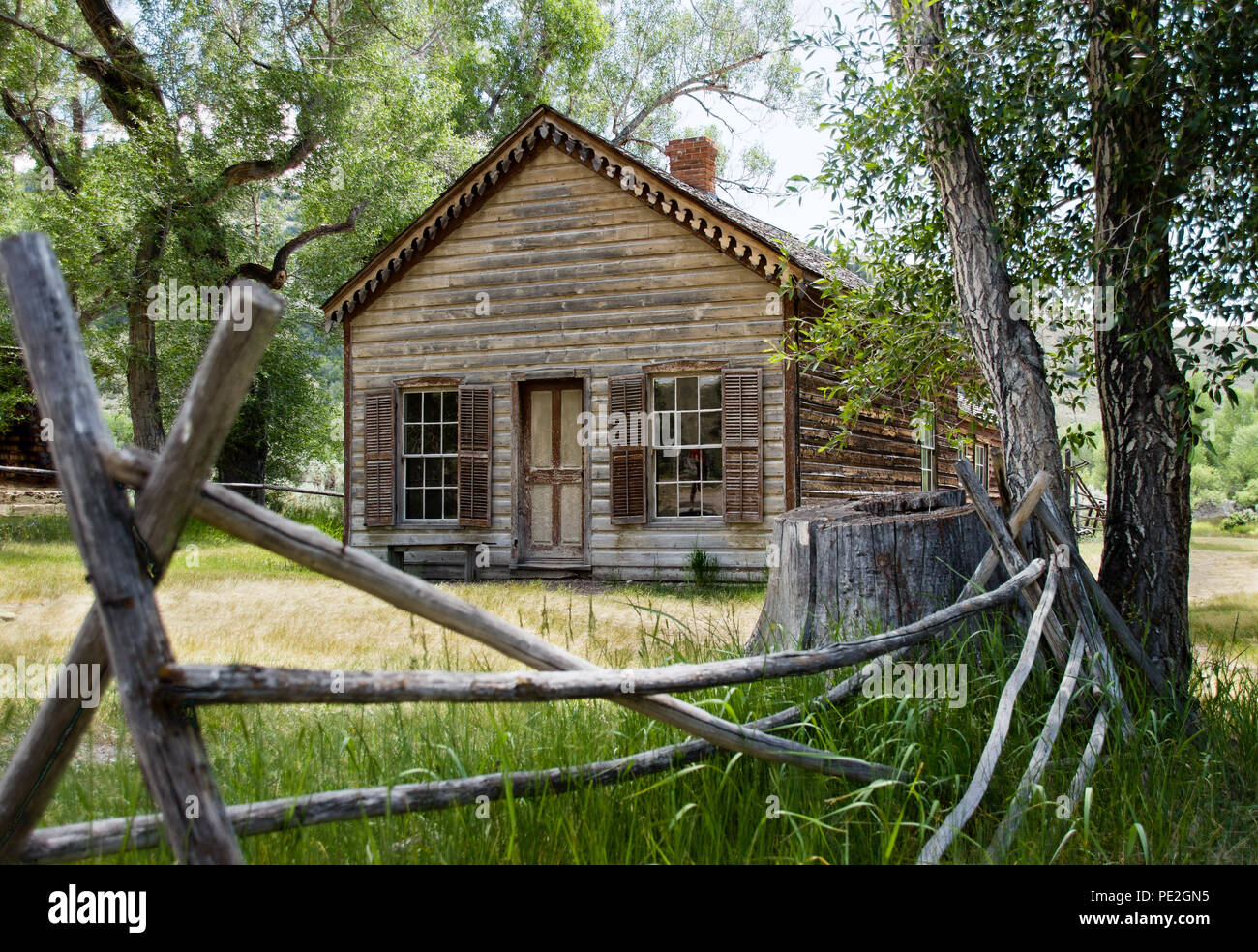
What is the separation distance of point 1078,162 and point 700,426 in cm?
690

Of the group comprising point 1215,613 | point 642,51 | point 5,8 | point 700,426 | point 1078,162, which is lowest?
point 1215,613

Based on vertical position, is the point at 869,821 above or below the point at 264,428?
below

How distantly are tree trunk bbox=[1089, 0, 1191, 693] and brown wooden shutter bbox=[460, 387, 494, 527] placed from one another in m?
9.22

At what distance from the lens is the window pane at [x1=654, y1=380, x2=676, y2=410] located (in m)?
13.2

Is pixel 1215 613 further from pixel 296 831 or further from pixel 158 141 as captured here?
pixel 158 141

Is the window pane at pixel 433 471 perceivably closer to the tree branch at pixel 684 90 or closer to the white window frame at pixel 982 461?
the white window frame at pixel 982 461

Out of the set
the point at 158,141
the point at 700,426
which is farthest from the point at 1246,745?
the point at 158,141

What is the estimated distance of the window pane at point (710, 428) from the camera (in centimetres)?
1298

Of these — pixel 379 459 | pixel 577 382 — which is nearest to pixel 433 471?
pixel 379 459

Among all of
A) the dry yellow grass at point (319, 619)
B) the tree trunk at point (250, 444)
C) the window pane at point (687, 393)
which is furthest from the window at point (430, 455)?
the tree trunk at point (250, 444)

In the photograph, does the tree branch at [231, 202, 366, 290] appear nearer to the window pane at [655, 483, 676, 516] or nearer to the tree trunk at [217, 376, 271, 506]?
the tree trunk at [217, 376, 271, 506]

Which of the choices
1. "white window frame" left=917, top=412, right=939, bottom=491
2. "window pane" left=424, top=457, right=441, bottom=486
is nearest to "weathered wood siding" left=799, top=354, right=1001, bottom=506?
"white window frame" left=917, top=412, right=939, bottom=491

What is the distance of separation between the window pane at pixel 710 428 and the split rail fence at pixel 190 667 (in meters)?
9.87

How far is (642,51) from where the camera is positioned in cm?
2930
